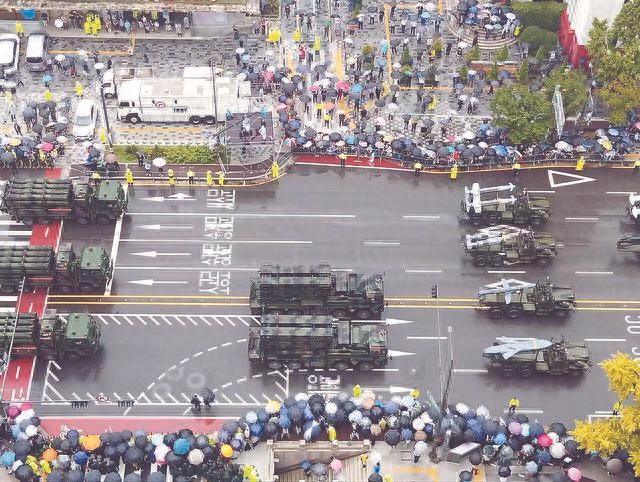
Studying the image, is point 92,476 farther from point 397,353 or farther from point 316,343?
point 397,353

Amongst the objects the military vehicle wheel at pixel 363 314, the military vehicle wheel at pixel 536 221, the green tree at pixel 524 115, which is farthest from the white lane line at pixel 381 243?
the green tree at pixel 524 115

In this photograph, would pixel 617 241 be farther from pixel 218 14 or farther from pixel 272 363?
pixel 218 14

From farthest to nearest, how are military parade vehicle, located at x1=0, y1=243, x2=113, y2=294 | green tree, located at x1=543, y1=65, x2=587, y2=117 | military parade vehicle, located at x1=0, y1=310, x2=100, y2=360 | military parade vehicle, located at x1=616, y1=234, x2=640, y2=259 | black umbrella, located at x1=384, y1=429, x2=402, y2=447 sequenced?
1. green tree, located at x1=543, y1=65, x2=587, y2=117
2. military parade vehicle, located at x1=616, y1=234, x2=640, y2=259
3. military parade vehicle, located at x1=0, y1=243, x2=113, y2=294
4. military parade vehicle, located at x1=0, y1=310, x2=100, y2=360
5. black umbrella, located at x1=384, y1=429, x2=402, y2=447

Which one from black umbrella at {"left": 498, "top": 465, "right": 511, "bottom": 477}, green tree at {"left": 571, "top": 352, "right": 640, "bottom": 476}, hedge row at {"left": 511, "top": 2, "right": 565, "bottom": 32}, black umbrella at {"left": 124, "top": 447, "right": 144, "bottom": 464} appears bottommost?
black umbrella at {"left": 498, "top": 465, "right": 511, "bottom": 477}

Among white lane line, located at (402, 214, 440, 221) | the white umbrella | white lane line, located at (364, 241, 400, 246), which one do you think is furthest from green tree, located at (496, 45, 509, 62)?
the white umbrella

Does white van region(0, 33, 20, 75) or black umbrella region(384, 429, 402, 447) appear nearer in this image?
black umbrella region(384, 429, 402, 447)

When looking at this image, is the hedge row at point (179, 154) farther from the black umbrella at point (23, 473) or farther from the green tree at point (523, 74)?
the black umbrella at point (23, 473)

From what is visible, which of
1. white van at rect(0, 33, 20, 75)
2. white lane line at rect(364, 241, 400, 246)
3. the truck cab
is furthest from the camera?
white van at rect(0, 33, 20, 75)

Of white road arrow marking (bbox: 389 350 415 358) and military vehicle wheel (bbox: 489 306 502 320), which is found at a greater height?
military vehicle wheel (bbox: 489 306 502 320)

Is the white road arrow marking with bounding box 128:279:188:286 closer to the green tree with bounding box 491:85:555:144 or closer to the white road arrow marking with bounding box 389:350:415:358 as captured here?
the white road arrow marking with bounding box 389:350:415:358
